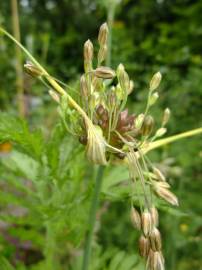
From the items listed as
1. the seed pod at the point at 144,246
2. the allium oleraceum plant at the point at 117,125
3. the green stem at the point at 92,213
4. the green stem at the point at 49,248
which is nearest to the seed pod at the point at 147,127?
the allium oleraceum plant at the point at 117,125

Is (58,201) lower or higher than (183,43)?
lower

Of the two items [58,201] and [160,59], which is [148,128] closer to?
[58,201]

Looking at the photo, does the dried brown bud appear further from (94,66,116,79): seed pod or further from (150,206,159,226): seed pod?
(94,66,116,79): seed pod

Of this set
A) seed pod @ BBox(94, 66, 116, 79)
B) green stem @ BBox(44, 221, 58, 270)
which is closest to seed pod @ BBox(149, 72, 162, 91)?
seed pod @ BBox(94, 66, 116, 79)

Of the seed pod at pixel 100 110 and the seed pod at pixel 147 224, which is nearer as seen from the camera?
the seed pod at pixel 147 224

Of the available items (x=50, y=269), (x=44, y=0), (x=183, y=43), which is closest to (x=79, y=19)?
(x=44, y=0)

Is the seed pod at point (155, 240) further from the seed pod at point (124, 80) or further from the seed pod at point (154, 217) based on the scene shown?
the seed pod at point (124, 80)
